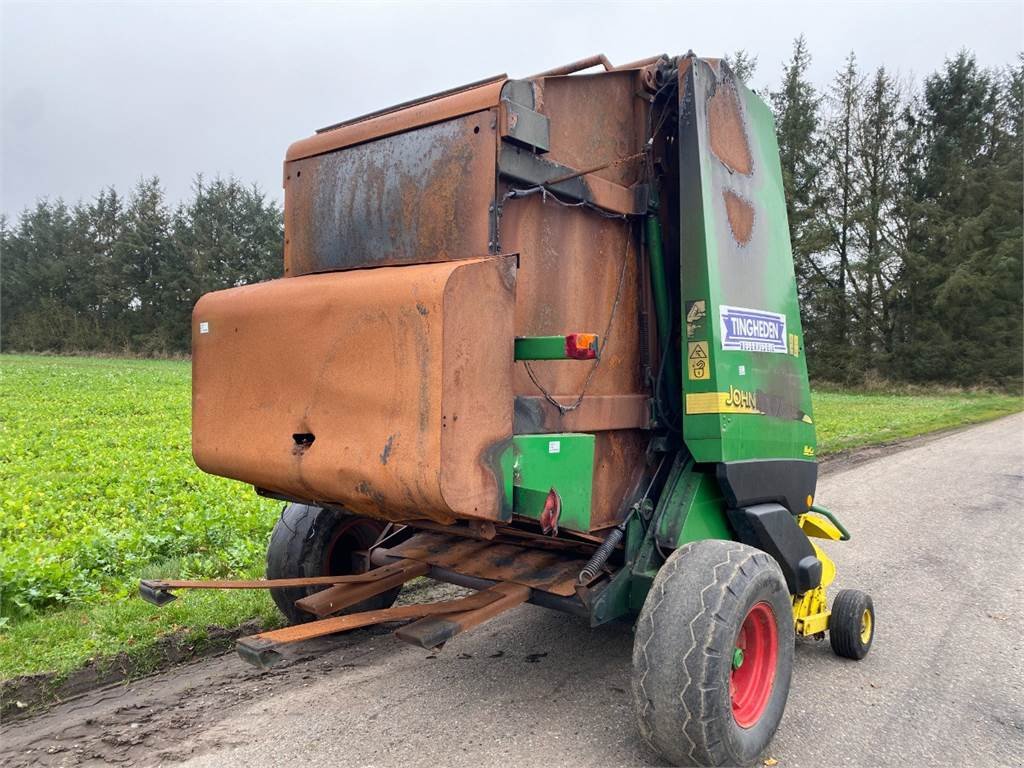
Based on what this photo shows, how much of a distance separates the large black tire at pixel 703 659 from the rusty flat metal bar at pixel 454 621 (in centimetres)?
63

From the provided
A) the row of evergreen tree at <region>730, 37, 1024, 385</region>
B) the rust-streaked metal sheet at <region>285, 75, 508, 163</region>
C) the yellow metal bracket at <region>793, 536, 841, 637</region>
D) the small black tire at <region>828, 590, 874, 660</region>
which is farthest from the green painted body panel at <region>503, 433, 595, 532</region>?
the row of evergreen tree at <region>730, 37, 1024, 385</region>

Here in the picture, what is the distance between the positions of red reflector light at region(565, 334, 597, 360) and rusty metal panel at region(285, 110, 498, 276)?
482 millimetres

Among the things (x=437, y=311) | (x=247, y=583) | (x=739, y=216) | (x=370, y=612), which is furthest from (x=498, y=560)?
(x=739, y=216)

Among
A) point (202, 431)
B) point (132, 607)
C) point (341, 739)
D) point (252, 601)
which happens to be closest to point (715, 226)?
point (202, 431)

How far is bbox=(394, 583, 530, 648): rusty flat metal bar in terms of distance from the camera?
115 inches

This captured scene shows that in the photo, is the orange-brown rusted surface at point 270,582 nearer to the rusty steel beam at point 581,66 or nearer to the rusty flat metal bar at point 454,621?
the rusty flat metal bar at point 454,621

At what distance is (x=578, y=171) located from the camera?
3330 millimetres

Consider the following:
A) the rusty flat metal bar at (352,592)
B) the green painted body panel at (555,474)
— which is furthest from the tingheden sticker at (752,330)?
the rusty flat metal bar at (352,592)

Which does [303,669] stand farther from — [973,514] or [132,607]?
[973,514]

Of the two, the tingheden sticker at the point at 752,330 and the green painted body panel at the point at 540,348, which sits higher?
the tingheden sticker at the point at 752,330

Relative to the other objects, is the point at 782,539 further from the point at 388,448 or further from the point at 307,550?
the point at 307,550

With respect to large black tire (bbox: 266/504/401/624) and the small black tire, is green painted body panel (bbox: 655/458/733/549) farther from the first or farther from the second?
large black tire (bbox: 266/504/401/624)

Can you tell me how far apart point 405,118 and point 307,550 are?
2258mm

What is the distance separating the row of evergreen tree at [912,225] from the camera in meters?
33.3
